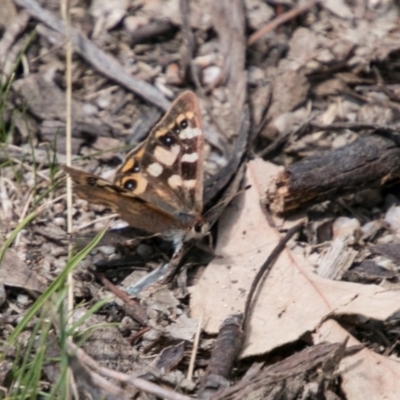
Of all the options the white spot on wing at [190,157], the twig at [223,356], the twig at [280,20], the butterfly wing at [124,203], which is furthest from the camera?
the twig at [280,20]

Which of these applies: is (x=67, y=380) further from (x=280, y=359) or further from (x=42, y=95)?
(x=42, y=95)

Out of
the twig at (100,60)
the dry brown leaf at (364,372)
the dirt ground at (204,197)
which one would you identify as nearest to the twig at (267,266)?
the dirt ground at (204,197)

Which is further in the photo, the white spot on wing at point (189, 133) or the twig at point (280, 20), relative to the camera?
the twig at point (280, 20)

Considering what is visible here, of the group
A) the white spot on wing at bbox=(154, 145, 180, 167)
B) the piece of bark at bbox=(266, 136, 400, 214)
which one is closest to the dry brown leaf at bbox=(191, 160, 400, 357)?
the piece of bark at bbox=(266, 136, 400, 214)

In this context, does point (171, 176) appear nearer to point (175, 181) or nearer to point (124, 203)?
point (175, 181)

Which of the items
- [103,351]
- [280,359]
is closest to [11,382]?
[103,351]

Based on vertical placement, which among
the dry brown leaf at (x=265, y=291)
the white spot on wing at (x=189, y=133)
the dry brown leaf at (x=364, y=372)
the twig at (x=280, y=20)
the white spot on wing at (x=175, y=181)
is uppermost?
the white spot on wing at (x=189, y=133)

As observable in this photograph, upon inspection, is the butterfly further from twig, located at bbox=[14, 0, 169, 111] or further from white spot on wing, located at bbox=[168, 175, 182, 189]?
twig, located at bbox=[14, 0, 169, 111]

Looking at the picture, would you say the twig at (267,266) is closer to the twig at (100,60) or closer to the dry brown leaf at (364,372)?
the dry brown leaf at (364,372)
